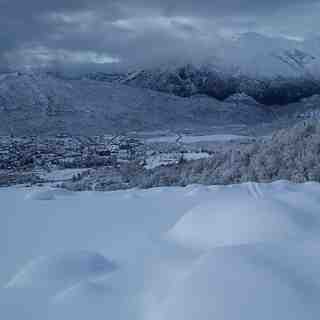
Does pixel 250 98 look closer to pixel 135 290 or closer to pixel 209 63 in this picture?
pixel 209 63

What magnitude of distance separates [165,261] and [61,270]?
732 millimetres

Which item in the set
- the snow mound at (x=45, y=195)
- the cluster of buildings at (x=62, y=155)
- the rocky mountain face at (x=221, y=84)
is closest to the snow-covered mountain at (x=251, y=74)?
the rocky mountain face at (x=221, y=84)

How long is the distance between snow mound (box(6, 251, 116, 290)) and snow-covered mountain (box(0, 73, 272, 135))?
62879mm

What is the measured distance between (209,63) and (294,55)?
25.9 m

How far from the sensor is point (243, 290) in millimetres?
3166

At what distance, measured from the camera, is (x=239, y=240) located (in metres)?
4.49

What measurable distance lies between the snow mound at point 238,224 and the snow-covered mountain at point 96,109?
62.3 m

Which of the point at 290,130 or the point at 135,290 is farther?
the point at 290,130

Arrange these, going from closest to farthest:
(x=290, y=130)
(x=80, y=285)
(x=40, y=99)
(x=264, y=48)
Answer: (x=80, y=285)
(x=290, y=130)
(x=40, y=99)
(x=264, y=48)

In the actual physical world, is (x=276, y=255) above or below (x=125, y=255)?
above

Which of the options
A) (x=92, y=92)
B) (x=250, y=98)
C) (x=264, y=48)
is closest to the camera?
(x=92, y=92)

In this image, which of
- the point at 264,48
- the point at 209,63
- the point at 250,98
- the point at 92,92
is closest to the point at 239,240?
the point at 92,92

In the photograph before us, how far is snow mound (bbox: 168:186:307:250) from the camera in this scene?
4535 millimetres

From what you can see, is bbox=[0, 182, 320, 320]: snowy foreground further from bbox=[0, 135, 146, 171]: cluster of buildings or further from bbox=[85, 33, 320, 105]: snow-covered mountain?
bbox=[85, 33, 320, 105]: snow-covered mountain
